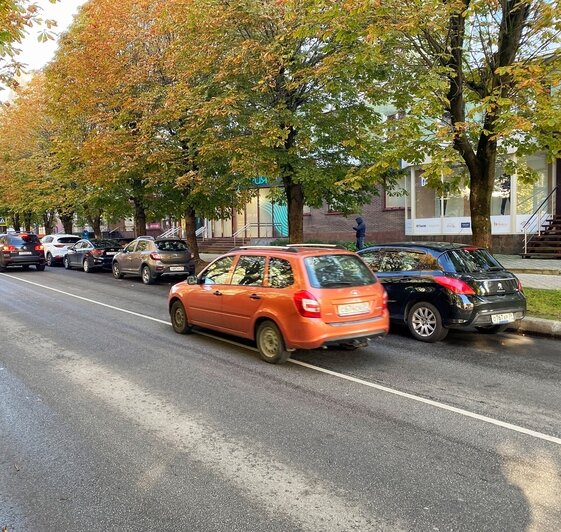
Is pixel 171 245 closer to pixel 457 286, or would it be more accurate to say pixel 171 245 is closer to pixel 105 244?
pixel 105 244

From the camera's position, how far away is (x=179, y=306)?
27.9ft

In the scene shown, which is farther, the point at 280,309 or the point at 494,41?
the point at 494,41

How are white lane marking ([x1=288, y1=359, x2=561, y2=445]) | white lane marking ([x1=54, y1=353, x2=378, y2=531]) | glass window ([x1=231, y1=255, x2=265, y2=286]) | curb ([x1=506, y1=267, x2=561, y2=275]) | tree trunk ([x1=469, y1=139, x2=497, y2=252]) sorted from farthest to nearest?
curb ([x1=506, y1=267, x2=561, y2=275]), tree trunk ([x1=469, y1=139, x2=497, y2=252]), glass window ([x1=231, y1=255, x2=265, y2=286]), white lane marking ([x1=288, y1=359, x2=561, y2=445]), white lane marking ([x1=54, y1=353, x2=378, y2=531])

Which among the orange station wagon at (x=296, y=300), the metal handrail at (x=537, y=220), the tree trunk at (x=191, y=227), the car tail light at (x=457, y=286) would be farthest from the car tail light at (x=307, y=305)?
the metal handrail at (x=537, y=220)

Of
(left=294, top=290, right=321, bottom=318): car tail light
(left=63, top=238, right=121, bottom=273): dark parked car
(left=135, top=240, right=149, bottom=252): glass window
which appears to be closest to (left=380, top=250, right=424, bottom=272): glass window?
(left=294, top=290, right=321, bottom=318): car tail light

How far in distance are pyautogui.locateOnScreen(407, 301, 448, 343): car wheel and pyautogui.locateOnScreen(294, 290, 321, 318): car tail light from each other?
2670mm

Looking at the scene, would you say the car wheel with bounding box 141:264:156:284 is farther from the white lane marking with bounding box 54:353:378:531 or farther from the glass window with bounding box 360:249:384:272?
the white lane marking with bounding box 54:353:378:531

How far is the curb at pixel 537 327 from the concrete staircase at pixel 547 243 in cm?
944

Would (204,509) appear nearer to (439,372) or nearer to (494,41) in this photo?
(439,372)

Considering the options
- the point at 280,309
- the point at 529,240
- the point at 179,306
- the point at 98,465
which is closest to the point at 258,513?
the point at 98,465

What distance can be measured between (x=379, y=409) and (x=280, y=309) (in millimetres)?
1925

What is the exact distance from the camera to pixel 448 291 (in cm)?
756

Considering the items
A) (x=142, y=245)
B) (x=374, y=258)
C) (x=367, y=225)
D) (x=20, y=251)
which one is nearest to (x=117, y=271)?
(x=142, y=245)

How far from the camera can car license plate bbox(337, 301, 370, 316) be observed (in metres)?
6.24
